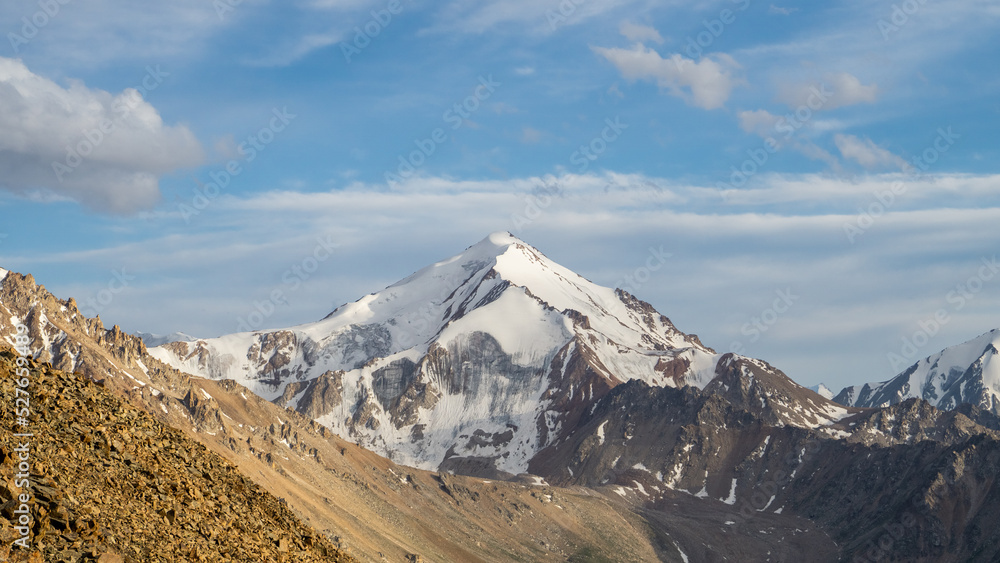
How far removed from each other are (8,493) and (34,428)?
18.4ft

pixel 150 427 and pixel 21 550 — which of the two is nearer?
pixel 21 550

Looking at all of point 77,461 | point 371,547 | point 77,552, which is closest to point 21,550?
point 77,552

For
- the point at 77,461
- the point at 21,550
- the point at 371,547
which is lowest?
the point at 371,547

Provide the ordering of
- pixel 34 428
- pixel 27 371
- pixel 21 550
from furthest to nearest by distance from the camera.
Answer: pixel 27 371 < pixel 34 428 < pixel 21 550

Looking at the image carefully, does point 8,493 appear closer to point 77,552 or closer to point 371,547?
point 77,552

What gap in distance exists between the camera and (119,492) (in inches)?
1593

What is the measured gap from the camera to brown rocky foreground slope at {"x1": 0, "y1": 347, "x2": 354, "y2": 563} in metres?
35.9

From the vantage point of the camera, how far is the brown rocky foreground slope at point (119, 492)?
3591 cm

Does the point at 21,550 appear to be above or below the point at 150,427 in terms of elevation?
below

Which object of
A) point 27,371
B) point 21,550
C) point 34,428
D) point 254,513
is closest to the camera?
point 21,550

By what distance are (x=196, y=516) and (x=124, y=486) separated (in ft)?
10.6

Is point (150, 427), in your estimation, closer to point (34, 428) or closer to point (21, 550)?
point (34, 428)

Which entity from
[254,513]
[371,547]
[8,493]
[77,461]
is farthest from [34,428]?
[371,547]

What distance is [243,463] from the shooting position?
637ft
